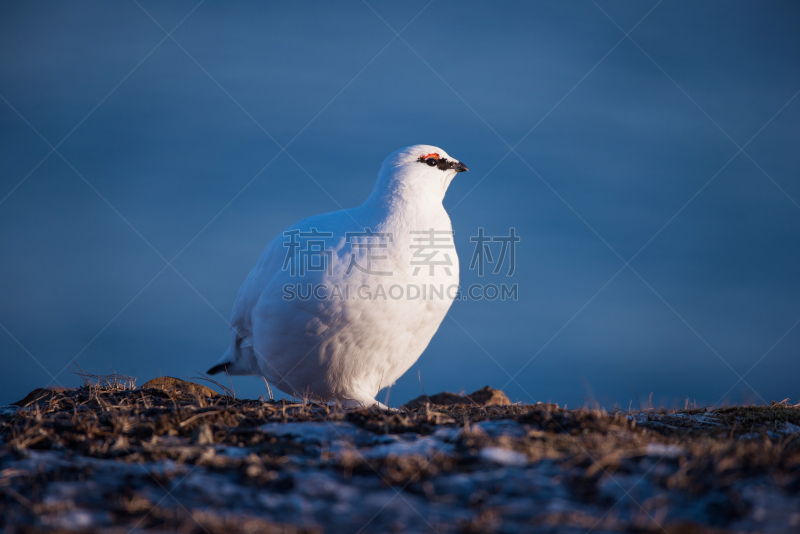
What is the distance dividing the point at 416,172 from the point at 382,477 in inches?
175

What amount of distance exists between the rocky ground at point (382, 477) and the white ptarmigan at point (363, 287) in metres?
1.98

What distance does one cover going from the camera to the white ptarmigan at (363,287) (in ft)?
19.7

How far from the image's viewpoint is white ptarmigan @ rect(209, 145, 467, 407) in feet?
19.7

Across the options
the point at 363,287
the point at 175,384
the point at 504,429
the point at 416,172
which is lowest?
the point at 175,384

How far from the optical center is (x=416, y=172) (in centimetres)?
666

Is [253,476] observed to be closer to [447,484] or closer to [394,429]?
[447,484]

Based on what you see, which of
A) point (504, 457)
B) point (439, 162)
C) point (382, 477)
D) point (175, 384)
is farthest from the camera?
point (175, 384)

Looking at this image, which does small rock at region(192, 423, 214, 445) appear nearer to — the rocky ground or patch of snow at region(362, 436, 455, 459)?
the rocky ground

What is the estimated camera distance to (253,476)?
2.89 meters

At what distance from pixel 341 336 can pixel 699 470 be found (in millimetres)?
4027

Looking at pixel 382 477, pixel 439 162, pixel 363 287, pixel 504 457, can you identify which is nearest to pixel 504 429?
pixel 504 457

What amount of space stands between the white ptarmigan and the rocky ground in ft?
6.48

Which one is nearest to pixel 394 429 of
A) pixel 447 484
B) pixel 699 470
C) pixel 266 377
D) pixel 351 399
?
pixel 447 484

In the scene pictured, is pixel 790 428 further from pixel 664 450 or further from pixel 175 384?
pixel 175 384
